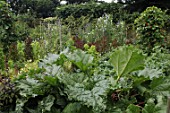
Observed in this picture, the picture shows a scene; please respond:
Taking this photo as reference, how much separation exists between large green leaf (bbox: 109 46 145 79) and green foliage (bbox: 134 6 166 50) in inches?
180

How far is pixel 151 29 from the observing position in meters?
6.69

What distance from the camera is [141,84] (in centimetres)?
231

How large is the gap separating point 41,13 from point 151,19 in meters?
20.8

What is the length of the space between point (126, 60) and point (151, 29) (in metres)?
4.76

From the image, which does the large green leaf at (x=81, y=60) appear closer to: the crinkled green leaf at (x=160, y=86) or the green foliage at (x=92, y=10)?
the crinkled green leaf at (x=160, y=86)

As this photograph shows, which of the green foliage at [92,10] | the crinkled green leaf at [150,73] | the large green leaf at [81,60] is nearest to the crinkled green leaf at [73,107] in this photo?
the large green leaf at [81,60]

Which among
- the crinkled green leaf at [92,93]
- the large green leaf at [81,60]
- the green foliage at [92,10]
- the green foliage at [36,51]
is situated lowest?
the green foliage at [36,51]

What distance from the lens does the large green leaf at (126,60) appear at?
2119mm

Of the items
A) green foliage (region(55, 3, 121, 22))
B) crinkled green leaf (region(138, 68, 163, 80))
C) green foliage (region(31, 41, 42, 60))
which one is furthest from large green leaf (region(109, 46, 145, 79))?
green foliage (region(55, 3, 121, 22))

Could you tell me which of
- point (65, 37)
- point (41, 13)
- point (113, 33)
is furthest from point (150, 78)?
point (41, 13)

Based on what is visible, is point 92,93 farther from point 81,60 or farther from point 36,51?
point 36,51

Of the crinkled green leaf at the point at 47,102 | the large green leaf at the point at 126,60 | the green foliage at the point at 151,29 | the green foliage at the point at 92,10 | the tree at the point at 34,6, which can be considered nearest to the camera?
the crinkled green leaf at the point at 47,102

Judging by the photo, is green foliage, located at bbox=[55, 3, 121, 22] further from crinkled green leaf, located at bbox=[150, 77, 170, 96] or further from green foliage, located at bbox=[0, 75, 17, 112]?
green foliage, located at bbox=[0, 75, 17, 112]

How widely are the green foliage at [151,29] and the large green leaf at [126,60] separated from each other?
457cm
